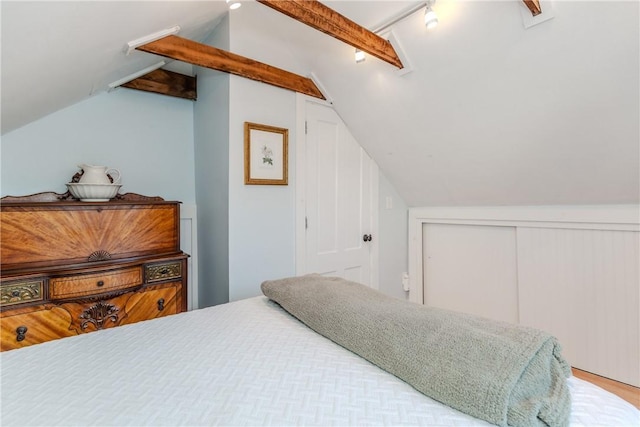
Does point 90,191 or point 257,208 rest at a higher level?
point 90,191

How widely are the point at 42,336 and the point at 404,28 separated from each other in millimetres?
2568

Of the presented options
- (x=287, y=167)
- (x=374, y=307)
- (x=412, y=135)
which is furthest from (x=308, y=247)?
(x=374, y=307)

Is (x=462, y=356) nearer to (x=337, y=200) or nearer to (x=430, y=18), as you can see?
(x=430, y=18)

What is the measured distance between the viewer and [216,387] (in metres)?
0.83

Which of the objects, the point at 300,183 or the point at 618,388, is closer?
the point at 618,388

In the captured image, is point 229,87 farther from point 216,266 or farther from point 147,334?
point 147,334

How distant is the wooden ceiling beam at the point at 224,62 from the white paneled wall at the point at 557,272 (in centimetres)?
167

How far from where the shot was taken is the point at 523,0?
1.39m

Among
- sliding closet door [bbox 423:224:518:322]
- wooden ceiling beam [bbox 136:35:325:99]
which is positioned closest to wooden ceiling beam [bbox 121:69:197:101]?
wooden ceiling beam [bbox 136:35:325:99]

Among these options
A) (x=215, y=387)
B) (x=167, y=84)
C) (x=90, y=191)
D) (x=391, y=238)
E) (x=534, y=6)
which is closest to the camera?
(x=215, y=387)

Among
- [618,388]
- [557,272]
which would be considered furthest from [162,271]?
[618,388]

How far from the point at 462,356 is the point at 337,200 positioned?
2025mm

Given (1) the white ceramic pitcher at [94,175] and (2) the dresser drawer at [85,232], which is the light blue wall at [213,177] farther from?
(1) the white ceramic pitcher at [94,175]

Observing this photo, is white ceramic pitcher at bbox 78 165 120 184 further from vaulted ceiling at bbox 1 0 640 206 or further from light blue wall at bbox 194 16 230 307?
light blue wall at bbox 194 16 230 307
